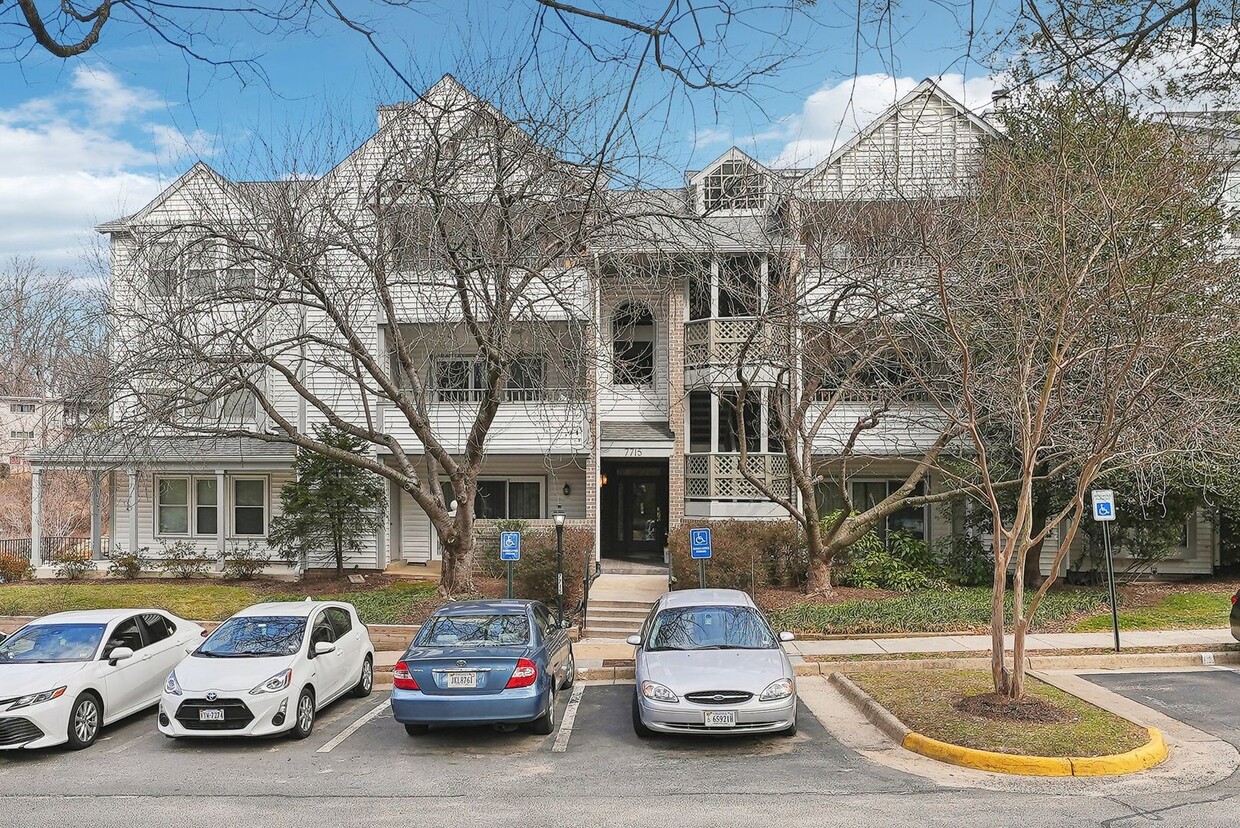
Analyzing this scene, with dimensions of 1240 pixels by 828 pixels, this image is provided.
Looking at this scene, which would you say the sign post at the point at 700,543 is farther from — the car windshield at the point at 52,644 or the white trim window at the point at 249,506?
the white trim window at the point at 249,506

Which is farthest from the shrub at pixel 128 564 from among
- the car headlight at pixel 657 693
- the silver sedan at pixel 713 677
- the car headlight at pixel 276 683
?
the car headlight at pixel 657 693

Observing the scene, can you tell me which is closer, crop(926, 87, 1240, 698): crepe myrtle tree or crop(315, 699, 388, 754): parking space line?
crop(926, 87, 1240, 698): crepe myrtle tree

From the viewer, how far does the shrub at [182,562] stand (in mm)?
24312

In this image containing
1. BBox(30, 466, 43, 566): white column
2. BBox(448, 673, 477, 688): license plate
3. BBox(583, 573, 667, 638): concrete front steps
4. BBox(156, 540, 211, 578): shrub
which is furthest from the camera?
BBox(30, 466, 43, 566): white column

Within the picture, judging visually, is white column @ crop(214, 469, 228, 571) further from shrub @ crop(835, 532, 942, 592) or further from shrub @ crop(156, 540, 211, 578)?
shrub @ crop(835, 532, 942, 592)

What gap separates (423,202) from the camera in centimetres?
1569

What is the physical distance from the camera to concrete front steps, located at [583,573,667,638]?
18.6m

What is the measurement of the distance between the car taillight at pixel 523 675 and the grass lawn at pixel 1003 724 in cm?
402

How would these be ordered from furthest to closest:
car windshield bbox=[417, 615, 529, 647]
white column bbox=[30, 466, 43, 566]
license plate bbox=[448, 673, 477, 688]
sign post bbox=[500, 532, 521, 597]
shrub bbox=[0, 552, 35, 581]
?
white column bbox=[30, 466, 43, 566]
shrub bbox=[0, 552, 35, 581]
sign post bbox=[500, 532, 521, 597]
car windshield bbox=[417, 615, 529, 647]
license plate bbox=[448, 673, 477, 688]

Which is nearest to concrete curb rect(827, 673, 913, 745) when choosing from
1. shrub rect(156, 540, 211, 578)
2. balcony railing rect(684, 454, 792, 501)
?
balcony railing rect(684, 454, 792, 501)

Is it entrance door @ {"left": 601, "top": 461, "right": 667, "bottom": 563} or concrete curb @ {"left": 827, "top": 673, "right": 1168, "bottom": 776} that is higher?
entrance door @ {"left": 601, "top": 461, "right": 667, "bottom": 563}

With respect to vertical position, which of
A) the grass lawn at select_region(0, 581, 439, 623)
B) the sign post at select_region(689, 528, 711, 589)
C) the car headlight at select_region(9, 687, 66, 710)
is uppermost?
the sign post at select_region(689, 528, 711, 589)

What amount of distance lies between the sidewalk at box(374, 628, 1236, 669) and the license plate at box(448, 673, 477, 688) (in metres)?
4.74

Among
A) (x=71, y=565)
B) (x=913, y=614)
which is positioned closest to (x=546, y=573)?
(x=913, y=614)
